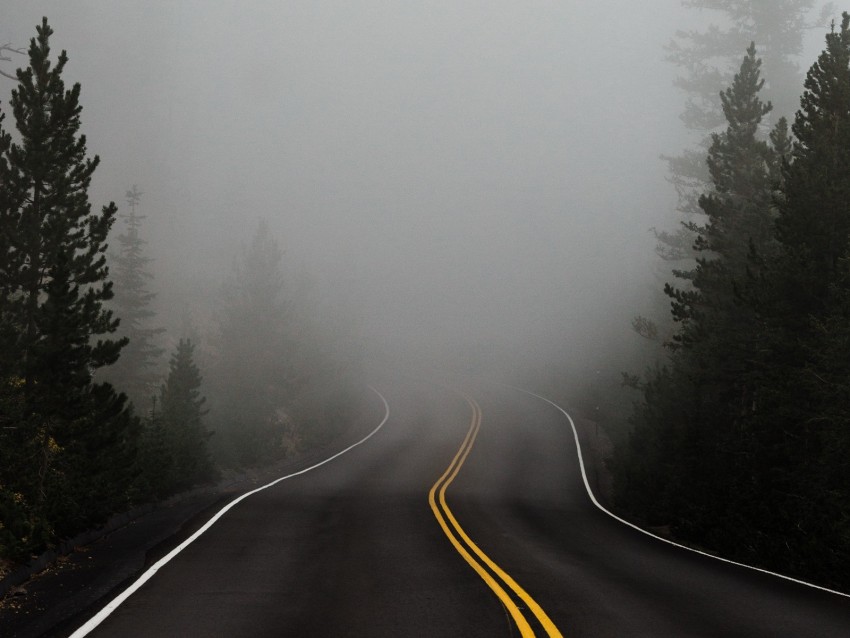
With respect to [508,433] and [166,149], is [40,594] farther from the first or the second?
[166,149]

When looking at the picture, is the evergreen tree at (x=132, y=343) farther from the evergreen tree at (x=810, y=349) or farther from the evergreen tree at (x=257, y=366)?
the evergreen tree at (x=810, y=349)

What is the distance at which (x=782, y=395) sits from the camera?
1580cm

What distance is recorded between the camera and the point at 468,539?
588 inches

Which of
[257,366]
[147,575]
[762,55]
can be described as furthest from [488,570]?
[762,55]

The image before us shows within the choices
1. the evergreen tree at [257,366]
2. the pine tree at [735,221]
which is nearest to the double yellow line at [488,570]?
the pine tree at [735,221]

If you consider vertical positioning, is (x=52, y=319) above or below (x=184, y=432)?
above

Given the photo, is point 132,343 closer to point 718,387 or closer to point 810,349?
point 718,387

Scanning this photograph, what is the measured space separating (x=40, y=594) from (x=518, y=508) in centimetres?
1401

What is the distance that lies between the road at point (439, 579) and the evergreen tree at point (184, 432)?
2.83m

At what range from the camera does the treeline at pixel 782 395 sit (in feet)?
47.0

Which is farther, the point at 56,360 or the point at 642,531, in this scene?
the point at 642,531

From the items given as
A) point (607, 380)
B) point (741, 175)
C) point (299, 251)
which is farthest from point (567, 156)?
point (741, 175)

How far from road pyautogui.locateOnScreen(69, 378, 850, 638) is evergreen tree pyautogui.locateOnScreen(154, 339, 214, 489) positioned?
2827 mm

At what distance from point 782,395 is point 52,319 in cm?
1518
